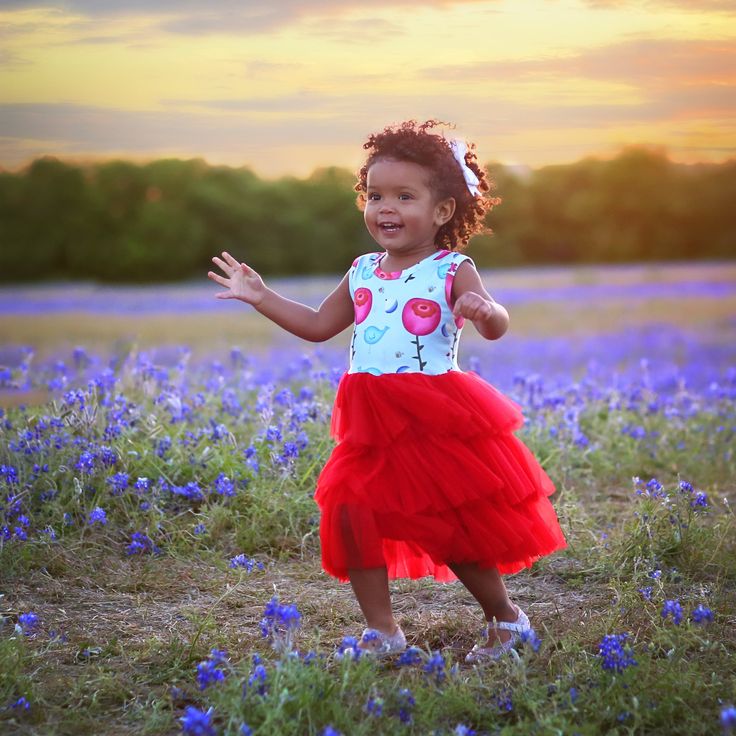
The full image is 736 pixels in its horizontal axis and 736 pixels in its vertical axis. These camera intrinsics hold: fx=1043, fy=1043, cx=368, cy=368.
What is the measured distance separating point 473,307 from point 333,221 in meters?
10.8

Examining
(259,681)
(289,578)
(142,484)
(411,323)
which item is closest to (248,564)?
(289,578)

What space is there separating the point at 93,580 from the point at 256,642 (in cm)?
87

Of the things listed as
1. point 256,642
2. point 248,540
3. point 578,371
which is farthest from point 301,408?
point 578,371

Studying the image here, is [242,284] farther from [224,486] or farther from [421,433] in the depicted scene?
[224,486]

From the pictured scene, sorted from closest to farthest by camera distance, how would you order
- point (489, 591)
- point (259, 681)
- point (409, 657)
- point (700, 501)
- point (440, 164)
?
point (259, 681)
point (409, 657)
point (489, 591)
point (440, 164)
point (700, 501)

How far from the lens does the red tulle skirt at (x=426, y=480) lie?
2.85 meters

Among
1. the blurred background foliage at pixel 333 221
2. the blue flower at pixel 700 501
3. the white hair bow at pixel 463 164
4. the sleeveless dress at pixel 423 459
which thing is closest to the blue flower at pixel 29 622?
the sleeveless dress at pixel 423 459

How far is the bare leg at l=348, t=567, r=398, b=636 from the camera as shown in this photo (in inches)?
114

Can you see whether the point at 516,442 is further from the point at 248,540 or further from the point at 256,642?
the point at 248,540

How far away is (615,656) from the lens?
2.64 metres

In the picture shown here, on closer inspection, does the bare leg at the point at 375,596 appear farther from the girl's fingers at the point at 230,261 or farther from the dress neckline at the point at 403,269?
the girl's fingers at the point at 230,261

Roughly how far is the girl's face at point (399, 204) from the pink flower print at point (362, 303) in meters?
0.15

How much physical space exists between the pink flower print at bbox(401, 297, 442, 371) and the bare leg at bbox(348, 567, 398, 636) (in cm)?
60

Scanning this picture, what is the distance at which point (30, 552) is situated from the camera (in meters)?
3.79
